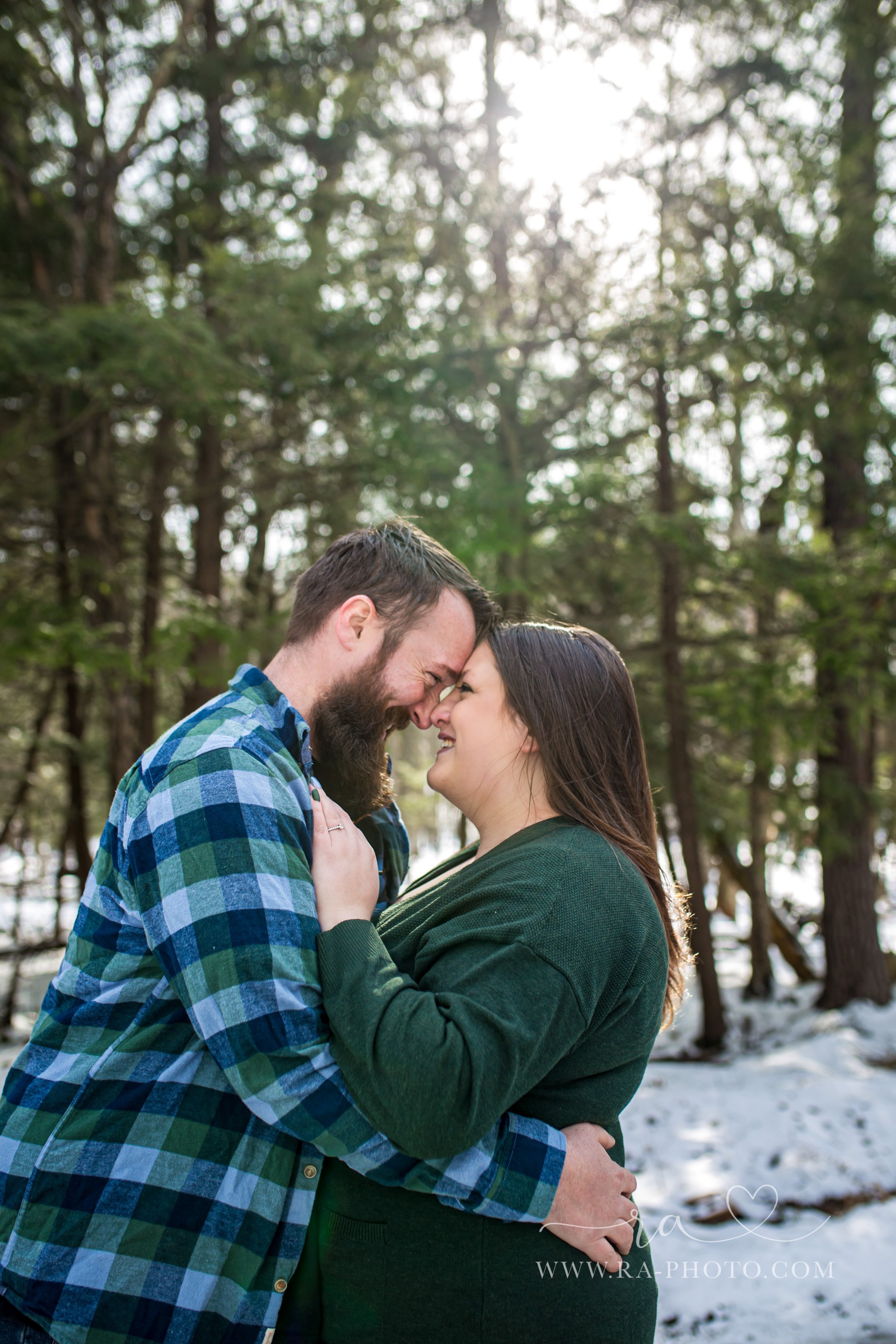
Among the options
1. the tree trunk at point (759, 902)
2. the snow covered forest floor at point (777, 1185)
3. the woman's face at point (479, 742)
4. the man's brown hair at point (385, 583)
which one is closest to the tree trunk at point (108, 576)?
the snow covered forest floor at point (777, 1185)

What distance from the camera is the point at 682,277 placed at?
320 inches

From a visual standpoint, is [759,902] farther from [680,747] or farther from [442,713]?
[442,713]

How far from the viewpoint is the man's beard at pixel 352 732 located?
201 cm

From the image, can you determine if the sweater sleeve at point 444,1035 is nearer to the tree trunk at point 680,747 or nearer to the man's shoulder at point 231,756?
the man's shoulder at point 231,756

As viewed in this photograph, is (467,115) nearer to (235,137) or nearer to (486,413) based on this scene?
(235,137)

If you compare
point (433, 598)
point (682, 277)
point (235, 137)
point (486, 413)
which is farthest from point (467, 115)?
point (433, 598)

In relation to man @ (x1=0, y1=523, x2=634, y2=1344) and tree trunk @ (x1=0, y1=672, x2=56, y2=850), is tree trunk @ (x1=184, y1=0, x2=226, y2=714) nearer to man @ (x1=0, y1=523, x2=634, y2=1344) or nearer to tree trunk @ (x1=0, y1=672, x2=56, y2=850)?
tree trunk @ (x1=0, y1=672, x2=56, y2=850)

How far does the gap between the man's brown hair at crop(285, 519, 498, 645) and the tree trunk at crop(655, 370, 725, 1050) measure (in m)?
6.88

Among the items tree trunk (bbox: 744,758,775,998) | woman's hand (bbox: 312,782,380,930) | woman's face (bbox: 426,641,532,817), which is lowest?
tree trunk (bbox: 744,758,775,998)

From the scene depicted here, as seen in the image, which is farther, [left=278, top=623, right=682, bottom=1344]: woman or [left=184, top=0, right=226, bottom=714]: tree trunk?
[left=184, top=0, right=226, bottom=714]: tree trunk

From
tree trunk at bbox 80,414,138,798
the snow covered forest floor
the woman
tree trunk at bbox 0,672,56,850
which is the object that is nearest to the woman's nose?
the woman

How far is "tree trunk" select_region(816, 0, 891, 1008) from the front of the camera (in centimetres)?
714

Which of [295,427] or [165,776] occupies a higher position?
[295,427]

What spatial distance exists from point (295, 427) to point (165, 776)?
6503 mm
